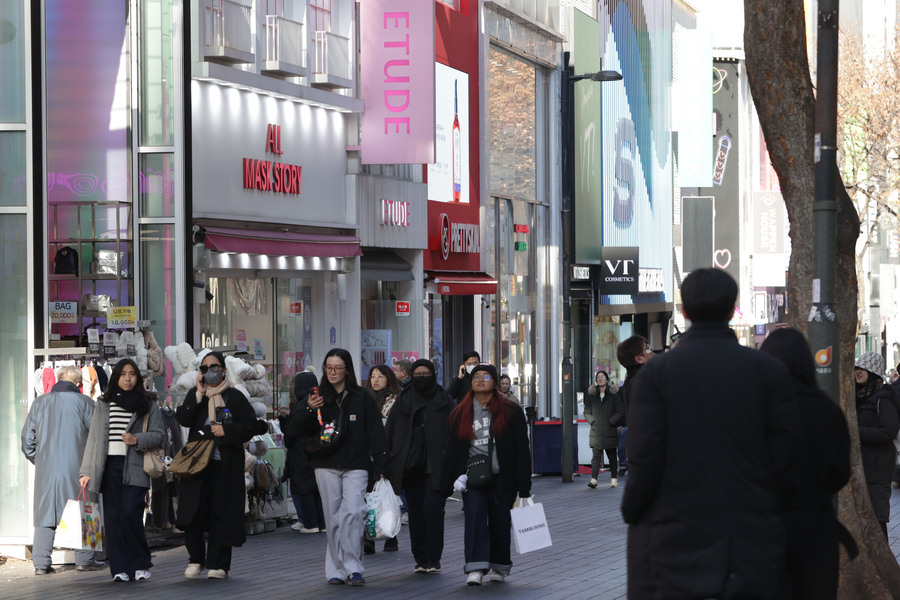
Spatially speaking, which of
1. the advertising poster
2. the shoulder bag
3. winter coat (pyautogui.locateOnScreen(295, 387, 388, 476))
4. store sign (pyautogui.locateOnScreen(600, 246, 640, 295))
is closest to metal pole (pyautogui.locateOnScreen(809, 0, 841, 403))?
winter coat (pyautogui.locateOnScreen(295, 387, 388, 476))

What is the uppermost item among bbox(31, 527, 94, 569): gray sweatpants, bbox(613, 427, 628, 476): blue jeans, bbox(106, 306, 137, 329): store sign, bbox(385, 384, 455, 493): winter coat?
bbox(106, 306, 137, 329): store sign

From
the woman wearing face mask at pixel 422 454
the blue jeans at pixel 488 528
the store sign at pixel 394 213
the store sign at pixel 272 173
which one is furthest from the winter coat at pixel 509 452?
the store sign at pixel 394 213

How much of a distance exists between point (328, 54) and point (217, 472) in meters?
10.9

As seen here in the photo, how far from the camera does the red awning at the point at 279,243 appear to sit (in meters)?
18.9

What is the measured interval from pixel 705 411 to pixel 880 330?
A: 74560 mm

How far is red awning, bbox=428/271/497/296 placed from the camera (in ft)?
87.6

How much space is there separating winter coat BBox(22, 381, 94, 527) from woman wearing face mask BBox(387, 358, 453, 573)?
2.67 metres

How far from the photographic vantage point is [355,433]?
489 inches

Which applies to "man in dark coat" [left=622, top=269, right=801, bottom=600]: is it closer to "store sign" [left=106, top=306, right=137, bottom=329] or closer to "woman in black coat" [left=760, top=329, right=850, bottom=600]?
"woman in black coat" [left=760, top=329, right=850, bottom=600]

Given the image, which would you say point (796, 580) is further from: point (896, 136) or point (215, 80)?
point (896, 136)

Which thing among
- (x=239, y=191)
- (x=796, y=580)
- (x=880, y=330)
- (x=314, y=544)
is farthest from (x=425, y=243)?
(x=880, y=330)

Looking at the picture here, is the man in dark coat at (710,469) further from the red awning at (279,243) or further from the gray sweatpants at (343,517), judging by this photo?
the red awning at (279,243)

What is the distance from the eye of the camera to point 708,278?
18.8 feet

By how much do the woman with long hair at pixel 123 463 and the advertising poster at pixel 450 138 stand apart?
1438cm
